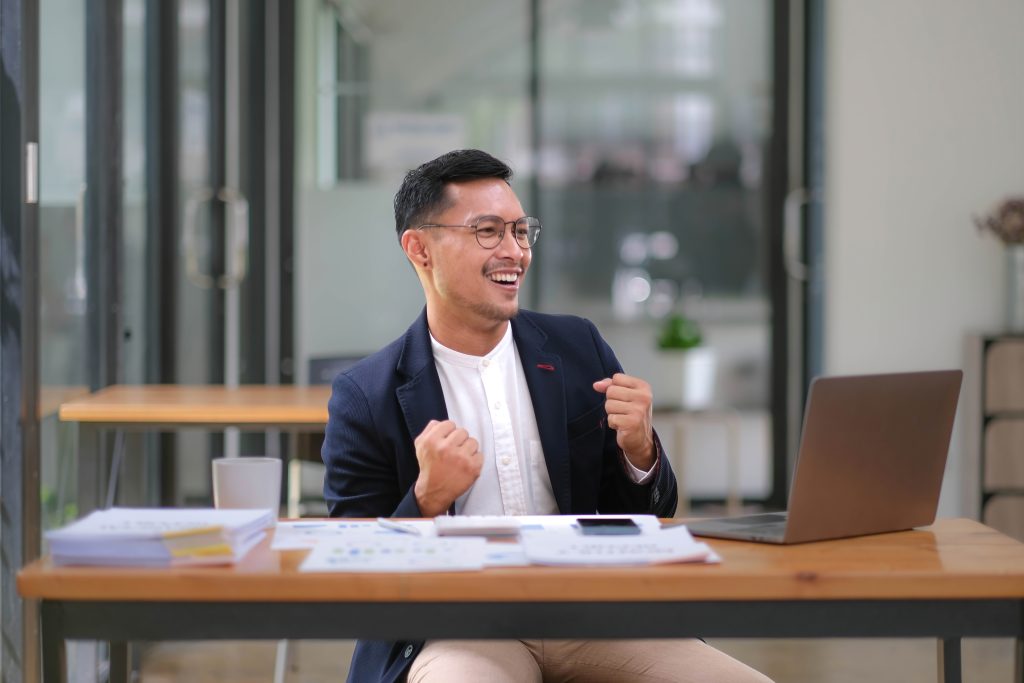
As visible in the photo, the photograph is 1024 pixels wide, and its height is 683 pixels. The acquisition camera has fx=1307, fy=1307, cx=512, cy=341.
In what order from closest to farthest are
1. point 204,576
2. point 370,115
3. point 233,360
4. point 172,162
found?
point 204,576
point 172,162
point 233,360
point 370,115

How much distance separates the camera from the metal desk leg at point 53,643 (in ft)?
4.92

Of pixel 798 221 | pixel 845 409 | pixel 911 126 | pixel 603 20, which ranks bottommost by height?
pixel 845 409

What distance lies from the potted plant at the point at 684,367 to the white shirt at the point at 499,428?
12.2 feet

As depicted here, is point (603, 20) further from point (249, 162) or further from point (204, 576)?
point (204, 576)

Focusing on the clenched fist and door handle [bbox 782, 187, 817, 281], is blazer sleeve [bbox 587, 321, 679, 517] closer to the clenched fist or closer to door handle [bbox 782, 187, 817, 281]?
the clenched fist

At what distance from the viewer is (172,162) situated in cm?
457

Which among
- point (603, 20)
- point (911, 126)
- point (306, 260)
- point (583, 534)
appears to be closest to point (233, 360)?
point (306, 260)

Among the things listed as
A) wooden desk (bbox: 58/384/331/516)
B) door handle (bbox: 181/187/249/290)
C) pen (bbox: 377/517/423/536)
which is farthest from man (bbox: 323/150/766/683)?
door handle (bbox: 181/187/249/290)

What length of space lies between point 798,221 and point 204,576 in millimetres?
4930

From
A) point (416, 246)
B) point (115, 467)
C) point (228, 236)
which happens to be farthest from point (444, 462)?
point (228, 236)

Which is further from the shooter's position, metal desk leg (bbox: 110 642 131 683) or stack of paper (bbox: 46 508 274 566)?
metal desk leg (bbox: 110 642 131 683)

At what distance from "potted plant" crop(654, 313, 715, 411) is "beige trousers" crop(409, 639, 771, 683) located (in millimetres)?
3979

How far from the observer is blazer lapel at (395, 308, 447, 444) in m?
2.14

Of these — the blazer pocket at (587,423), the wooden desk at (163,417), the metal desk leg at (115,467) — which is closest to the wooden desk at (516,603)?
the blazer pocket at (587,423)
